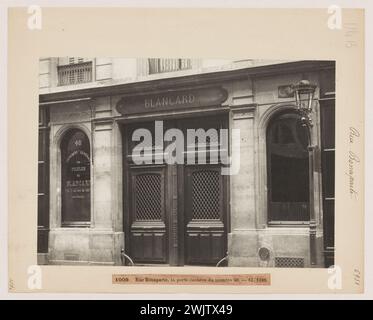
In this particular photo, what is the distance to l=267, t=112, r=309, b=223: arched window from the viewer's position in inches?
287

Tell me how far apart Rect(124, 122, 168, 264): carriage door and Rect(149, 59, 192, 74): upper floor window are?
34.8 inches

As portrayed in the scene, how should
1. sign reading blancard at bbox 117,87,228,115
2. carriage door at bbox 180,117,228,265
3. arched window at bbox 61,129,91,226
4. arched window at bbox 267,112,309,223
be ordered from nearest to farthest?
arched window at bbox 267,112,309,223, carriage door at bbox 180,117,228,265, sign reading blancard at bbox 117,87,228,115, arched window at bbox 61,129,91,226

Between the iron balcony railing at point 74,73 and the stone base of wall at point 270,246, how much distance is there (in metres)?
2.91

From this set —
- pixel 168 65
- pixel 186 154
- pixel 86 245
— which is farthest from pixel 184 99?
pixel 86 245

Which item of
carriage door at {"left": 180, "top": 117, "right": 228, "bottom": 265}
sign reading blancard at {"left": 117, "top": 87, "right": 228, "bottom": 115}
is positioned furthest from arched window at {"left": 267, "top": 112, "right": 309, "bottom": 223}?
sign reading blancard at {"left": 117, "top": 87, "right": 228, "bottom": 115}

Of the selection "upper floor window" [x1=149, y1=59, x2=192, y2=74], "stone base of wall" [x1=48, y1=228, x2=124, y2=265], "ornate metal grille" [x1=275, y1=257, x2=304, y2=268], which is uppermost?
"upper floor window" [x1=149, y1=59, x2=192, y2=74]

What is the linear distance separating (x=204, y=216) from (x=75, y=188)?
72.1 inches

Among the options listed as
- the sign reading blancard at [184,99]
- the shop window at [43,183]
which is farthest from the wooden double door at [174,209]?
the shop window at [43,183]

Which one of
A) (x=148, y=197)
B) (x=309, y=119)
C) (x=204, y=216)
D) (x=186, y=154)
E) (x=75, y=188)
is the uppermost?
(x=309, y=119)

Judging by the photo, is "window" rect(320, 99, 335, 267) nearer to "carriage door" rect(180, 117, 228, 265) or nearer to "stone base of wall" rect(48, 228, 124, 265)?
"carriage door" rect(180, 117, 228, 265)

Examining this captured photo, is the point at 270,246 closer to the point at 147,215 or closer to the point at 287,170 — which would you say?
the point at 287,170

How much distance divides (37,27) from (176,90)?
2109 millimetres

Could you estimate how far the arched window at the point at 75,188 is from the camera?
7.94 metres

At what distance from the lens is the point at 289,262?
712 cm
